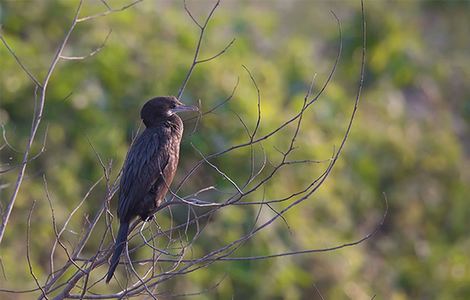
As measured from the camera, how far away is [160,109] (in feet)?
20.1

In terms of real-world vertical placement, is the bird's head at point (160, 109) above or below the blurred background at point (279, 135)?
above

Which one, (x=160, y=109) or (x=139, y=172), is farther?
(x=160, y=109)

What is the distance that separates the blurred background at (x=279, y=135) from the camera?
10.2 meters

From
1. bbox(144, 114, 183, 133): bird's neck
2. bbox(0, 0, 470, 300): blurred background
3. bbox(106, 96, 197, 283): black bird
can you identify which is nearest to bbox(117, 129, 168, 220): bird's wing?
bbox(106, 96, 197, 283): black bird

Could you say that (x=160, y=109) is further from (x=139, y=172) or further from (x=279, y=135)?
(x=279, y=135)

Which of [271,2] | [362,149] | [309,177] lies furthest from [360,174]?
[271,2]

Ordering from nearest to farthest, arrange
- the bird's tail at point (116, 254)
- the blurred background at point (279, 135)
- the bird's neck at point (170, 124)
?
the bird's tail at point (116, 254) < the bird's neck at point (170, 124) < the blurred background at point (279, 135)

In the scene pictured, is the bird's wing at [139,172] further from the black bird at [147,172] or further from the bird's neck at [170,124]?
the bird's neck at [170,124]

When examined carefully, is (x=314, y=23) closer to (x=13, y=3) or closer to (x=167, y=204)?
(x=13, y=3)

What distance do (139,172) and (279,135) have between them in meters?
5.70

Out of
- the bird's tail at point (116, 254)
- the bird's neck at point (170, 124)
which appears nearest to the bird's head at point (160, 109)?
the bird's neck at point (170, 124)

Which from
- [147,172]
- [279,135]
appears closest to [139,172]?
[147,172]

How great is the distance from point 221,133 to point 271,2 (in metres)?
6.79

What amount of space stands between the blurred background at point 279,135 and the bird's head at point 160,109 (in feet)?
8.64
